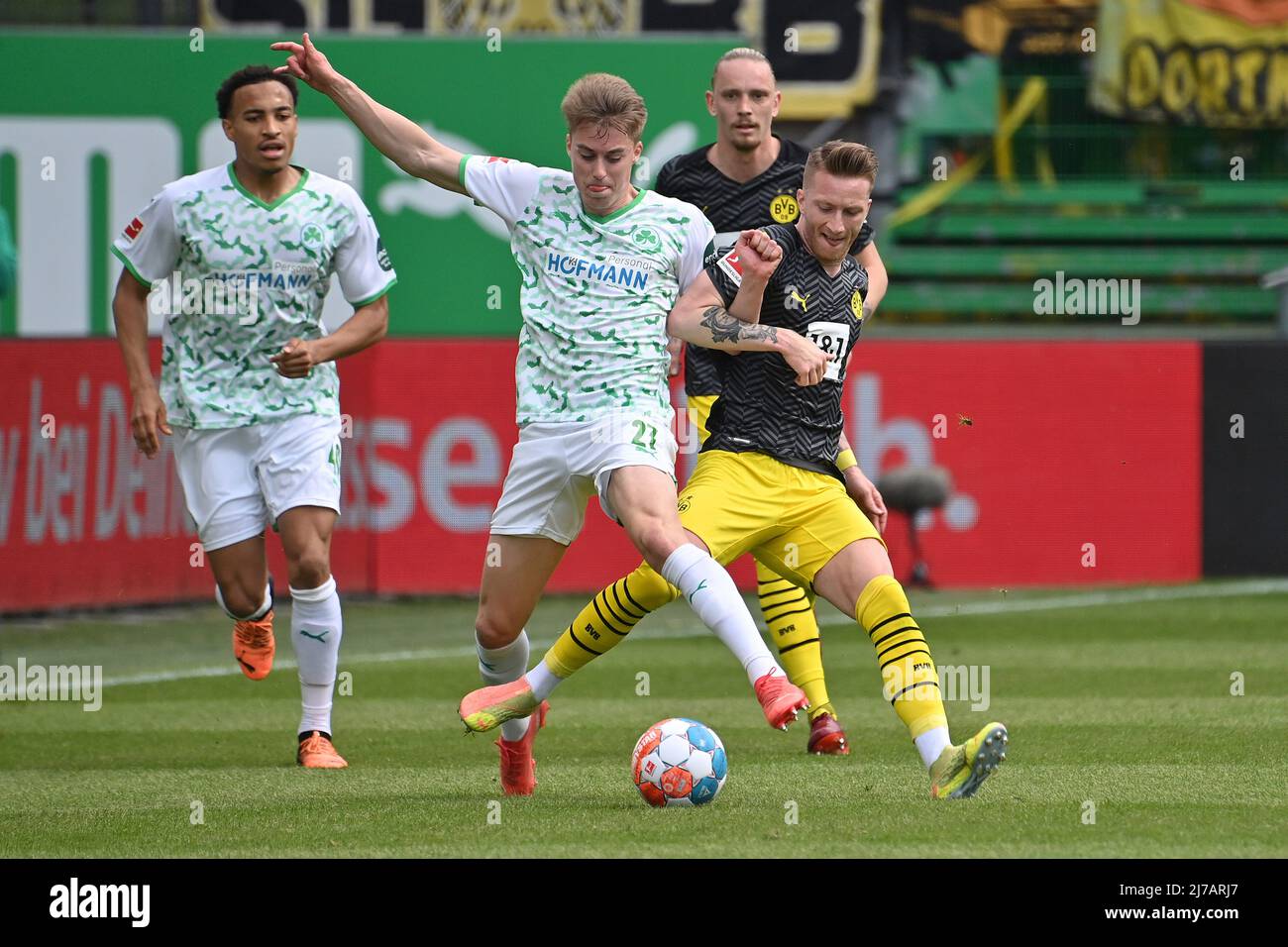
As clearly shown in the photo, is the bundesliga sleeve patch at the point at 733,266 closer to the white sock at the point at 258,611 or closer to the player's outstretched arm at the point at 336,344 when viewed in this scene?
the player's outstretched arm at the point at 336,344

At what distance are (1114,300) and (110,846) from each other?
15.8m

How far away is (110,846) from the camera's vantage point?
5590 millimetres

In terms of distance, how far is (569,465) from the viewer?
250 inches

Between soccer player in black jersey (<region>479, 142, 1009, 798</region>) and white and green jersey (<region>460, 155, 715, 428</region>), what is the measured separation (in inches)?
5.3

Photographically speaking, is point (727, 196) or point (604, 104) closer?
point (604, 104)

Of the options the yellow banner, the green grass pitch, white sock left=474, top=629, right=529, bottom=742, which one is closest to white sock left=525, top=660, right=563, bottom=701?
white sock left=474, top=629, right=529, bottom=742

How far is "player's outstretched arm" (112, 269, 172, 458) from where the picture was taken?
24.3 ft

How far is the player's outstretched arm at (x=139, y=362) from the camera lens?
7422 millimetres

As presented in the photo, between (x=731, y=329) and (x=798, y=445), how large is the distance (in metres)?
0.50

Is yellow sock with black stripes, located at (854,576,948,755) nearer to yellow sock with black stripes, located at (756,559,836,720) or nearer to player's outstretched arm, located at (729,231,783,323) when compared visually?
player's outstretched arm, located at (729,231,783,323)

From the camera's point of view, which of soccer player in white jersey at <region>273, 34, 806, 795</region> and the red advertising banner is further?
the red advertising banner

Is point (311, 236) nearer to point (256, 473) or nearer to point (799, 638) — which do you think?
point (256, 473)

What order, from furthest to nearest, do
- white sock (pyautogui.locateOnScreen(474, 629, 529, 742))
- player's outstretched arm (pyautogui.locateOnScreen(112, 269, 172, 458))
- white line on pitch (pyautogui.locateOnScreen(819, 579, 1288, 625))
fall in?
white line on pitch (pyautogui.locateOnScreen(819, 579, 1288, 625)) < player's outstretched arm (pyautogui.locateOnScreen(112, 269, 172, 458)) < white sock (pyautogui.locateOnScreen(474, 629, 529, 742))

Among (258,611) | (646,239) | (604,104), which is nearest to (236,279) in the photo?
(258,611)
